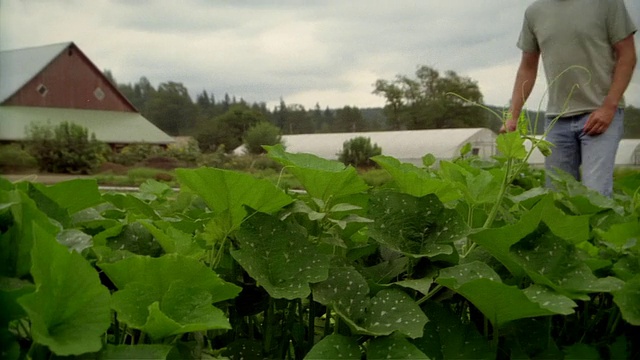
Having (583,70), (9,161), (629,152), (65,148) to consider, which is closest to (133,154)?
(65,148)

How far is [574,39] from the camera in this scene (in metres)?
1.58

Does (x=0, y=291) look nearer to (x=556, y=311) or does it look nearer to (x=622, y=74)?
(x=556, y=311)

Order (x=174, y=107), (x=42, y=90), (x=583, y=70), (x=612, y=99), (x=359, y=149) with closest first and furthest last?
(x=612, y=99) → (x=583, y=70) → (x=359, y=149) → (x=174, y=107) → (x=42, y=90)

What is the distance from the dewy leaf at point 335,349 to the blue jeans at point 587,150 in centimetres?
127

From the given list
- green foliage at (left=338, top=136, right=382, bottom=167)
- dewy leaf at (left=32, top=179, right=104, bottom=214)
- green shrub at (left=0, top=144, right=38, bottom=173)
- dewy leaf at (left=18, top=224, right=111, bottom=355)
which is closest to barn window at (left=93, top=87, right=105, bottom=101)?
green foliage at (left=338, top=136, right=382, bottom=167)

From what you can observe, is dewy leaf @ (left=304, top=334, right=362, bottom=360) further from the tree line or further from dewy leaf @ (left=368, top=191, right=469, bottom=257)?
the tree line

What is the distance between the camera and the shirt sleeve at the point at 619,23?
1.51 metres

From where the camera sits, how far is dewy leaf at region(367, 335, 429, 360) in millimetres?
195

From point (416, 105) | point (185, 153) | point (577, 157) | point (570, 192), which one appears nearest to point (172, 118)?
point (185, 153)

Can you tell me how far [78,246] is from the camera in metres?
0.20

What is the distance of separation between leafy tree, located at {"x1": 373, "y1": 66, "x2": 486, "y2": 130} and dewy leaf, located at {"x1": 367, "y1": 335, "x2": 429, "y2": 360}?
30.3 feet

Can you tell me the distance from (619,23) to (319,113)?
909 centimetres

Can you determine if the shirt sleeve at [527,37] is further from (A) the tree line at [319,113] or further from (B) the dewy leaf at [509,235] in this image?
(A) the tree line at [319,113]

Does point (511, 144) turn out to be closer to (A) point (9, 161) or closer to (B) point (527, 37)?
(A) point (9, 161)
